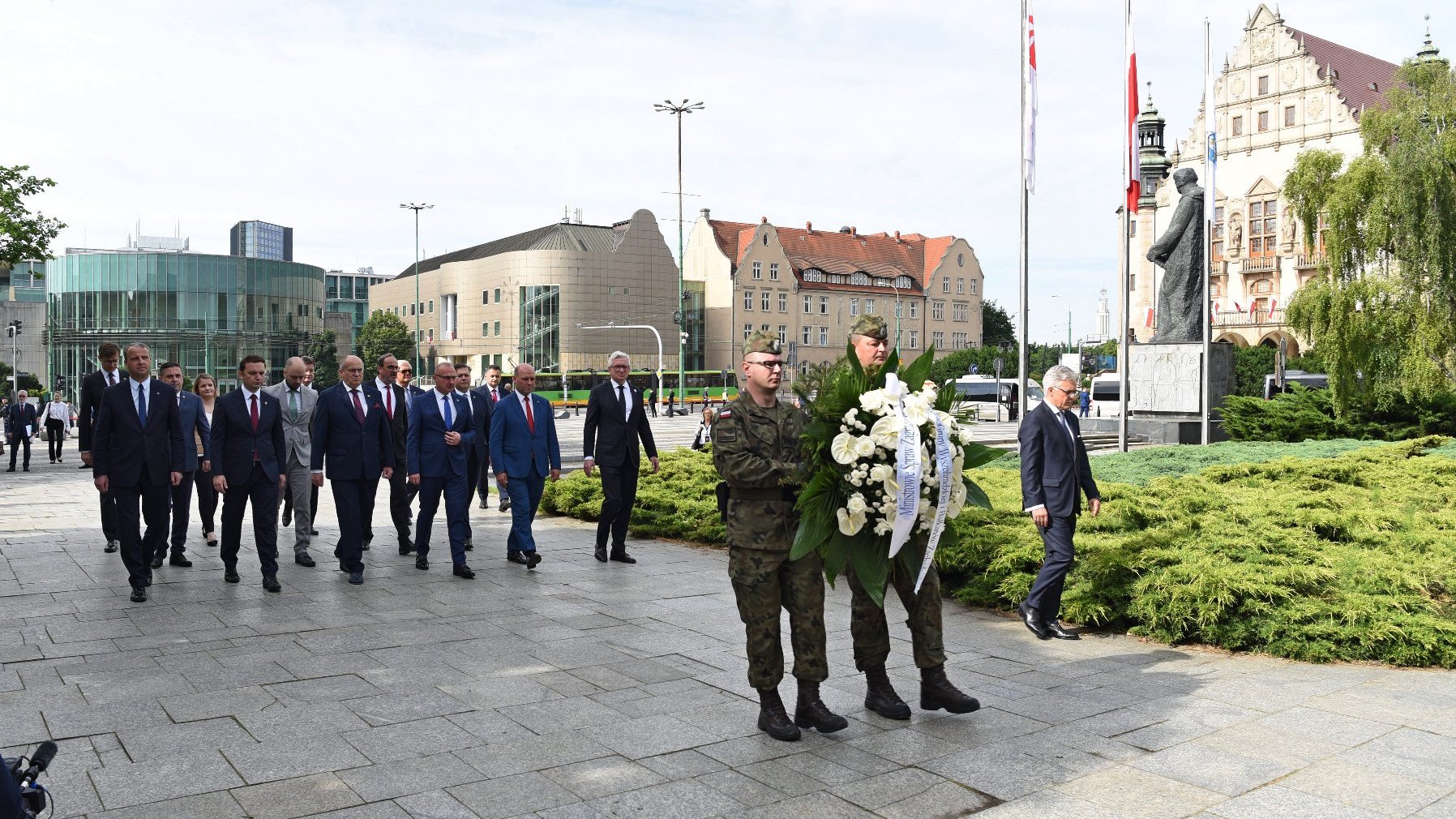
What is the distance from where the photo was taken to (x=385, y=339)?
104562 mm

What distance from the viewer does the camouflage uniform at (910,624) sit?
5488mm

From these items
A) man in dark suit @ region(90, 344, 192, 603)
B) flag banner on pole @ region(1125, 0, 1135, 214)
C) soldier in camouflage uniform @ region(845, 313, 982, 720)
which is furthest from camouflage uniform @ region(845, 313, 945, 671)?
flag banner on pole @ region(1125, 0, 1135, 214)

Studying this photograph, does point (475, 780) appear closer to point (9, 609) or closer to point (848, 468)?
point (848, 468)

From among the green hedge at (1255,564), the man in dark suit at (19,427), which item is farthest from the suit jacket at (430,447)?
the man in dark suit at (19,427)

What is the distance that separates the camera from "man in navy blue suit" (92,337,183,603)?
8.95m

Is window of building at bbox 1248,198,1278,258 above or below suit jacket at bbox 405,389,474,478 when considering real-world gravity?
above

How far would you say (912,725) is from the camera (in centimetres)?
540

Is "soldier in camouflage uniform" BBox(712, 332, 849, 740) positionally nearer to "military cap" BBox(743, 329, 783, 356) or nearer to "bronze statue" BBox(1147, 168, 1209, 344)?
"military cap" BBox(743, 329, 783, 356)

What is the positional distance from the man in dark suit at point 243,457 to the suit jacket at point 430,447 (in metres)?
1.08

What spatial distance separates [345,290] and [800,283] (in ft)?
308

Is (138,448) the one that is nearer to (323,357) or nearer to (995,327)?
(323,357)

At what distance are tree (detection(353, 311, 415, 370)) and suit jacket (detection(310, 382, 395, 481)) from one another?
92282 mm

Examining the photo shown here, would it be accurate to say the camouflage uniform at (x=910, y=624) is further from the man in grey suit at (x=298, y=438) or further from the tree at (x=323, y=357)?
the tree at (x=323, y=357)

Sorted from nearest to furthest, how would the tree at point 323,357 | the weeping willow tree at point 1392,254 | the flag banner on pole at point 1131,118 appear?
1. the flag banner on pole at point 1131,118
2. the weeping willow tree at point 1392,254
3. the tree at point 323,357
